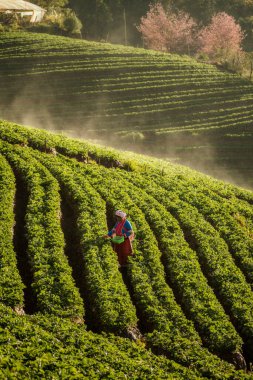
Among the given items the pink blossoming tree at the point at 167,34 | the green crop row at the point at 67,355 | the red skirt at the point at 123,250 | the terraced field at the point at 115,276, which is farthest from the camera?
the pink blossoming tree at the point at 167,34

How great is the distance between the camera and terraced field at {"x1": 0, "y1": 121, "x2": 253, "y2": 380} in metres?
12.1

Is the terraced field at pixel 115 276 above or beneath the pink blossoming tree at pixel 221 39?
beneath

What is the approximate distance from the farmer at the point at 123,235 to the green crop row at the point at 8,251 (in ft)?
11.9

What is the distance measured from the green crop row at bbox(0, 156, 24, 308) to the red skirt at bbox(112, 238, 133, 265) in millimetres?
3798

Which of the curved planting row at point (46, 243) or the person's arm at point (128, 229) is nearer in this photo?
the curved planting row at point (46, 243)

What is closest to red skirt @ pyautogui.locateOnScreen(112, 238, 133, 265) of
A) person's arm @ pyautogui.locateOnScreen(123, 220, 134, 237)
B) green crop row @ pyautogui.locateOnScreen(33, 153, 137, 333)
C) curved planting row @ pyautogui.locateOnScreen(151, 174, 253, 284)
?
green crop row @ pyautogui.locateOnScreen(33, 153, 137, 333)

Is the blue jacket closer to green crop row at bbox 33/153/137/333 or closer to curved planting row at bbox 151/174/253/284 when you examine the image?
green crop row at bbox 33/153/137/333

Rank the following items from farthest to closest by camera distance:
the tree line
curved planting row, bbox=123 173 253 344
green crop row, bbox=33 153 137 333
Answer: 1. the tree line
2. curved planting row, bbox=123 173 253 344
3. green crop row, bbox=33 153 137 333

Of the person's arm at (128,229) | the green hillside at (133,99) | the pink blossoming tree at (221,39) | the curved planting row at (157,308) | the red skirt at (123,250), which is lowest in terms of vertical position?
the curved planting row at (157,308)

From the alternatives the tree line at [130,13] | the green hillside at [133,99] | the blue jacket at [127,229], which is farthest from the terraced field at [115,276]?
the tree line at [130,13]

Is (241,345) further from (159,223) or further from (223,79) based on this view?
(223,79)

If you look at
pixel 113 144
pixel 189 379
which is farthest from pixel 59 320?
pixel 113 144

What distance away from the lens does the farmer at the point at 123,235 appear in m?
16.2

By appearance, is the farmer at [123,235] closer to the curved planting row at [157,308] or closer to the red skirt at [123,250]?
the red skirt at [123,250]
